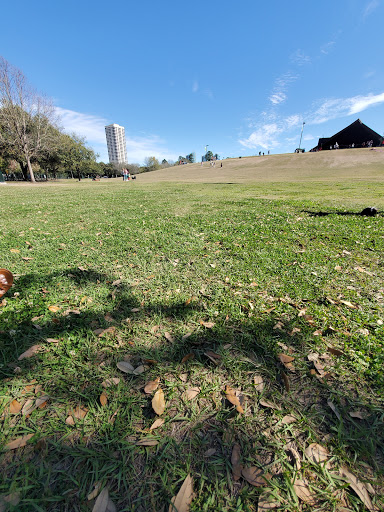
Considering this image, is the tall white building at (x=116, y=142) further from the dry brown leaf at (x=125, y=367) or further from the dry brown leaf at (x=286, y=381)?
the dry brown leaf at (x=286, y=381)

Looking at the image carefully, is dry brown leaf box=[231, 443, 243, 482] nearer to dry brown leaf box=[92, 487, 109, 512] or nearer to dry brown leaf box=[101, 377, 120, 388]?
dry brown leaf box=[92, 487, 109, 512]

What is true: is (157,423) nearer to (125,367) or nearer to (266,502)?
(125,367)

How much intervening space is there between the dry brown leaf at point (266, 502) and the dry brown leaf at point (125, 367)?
3.54 feet

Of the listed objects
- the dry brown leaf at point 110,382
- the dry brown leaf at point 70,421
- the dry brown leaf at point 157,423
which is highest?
the dry brown leaf at point 110,382

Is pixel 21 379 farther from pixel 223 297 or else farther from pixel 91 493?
pixel 223 297

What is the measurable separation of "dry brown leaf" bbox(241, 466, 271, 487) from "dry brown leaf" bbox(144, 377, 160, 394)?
725 mm

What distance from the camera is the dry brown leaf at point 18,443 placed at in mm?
1278

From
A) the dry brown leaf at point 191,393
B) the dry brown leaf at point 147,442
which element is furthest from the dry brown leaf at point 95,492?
the dry brown leaf at point 191,393

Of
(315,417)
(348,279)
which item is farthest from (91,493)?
(348,279)

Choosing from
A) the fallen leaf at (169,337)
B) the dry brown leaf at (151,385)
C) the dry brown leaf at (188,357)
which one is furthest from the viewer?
the fallen leaf at (169,337)

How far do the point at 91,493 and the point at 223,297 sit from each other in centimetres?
193

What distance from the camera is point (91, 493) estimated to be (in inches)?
43.4

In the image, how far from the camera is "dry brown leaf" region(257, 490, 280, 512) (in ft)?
3.46

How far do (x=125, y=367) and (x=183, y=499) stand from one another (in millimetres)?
895
